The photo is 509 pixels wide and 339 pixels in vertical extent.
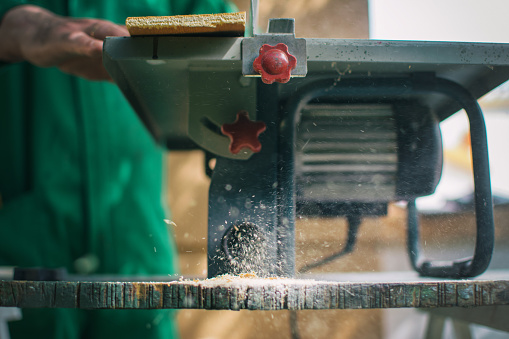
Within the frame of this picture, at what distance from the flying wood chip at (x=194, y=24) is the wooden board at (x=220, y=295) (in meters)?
0.42

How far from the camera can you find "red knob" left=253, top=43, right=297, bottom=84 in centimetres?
66

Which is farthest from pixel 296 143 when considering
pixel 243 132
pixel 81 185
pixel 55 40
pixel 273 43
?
pixel 81 185

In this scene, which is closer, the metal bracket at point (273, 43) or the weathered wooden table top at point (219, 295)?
the weathered wooden table top at point (219, 295)

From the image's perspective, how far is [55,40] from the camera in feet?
3.60

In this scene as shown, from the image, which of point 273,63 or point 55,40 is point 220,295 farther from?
point 55,40

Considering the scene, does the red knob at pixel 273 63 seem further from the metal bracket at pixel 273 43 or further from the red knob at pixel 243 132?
the red knob at pixel 243 132

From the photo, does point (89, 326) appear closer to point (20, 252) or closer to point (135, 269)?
point (135, 269)

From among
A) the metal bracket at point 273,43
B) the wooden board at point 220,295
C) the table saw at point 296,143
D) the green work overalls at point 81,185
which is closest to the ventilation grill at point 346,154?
the table saw at point 296,143

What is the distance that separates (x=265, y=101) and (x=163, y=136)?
57 centimetres

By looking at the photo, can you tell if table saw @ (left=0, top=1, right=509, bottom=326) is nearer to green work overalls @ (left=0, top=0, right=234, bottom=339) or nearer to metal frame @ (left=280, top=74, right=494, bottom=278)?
metal frame @ (left=280, top=74, right=494, bottom=278)

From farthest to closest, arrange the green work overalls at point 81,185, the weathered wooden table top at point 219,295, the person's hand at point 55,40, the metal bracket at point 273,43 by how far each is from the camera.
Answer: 1. the green work overalls at point 81,185
2. the person's hand at point 55,40
3. the metal bracket at point 273,43
4. the weathered wooden table top at point 219,295

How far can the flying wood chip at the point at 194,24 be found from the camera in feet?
2.15

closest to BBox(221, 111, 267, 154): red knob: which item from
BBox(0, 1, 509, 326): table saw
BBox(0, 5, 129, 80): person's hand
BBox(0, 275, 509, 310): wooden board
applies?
BBox(0, 1, 509, 326): table saw

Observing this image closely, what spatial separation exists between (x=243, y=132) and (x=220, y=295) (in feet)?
1.17
